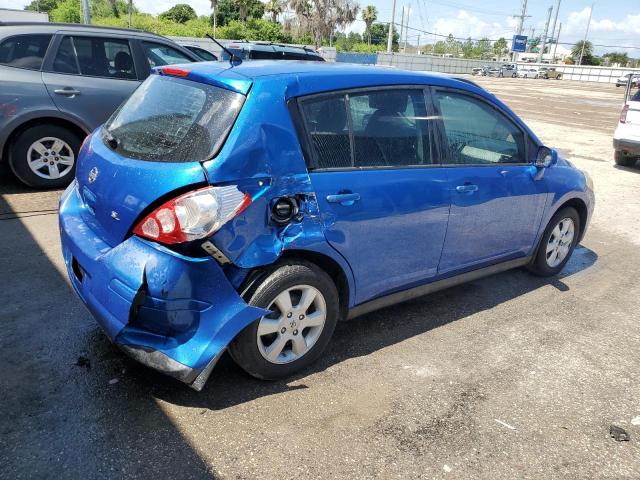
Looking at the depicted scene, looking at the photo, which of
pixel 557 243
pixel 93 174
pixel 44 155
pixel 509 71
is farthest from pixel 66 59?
pixel 509 71

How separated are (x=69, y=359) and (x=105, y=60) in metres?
4.78

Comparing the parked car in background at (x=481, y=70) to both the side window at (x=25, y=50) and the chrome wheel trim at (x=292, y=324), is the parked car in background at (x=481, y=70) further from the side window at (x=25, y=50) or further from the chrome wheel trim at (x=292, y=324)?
the chrome wheel trim at (x=292, y=324)

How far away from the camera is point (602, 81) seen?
69.2m

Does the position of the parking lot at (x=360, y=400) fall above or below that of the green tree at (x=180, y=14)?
below

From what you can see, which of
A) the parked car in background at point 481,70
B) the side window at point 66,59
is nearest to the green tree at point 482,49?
the parked car in background at point 481,70

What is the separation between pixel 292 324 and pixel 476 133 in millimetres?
2044

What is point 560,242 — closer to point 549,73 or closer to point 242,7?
point 242,7

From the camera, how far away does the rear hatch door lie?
104 inches

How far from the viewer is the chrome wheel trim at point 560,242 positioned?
4.79 m

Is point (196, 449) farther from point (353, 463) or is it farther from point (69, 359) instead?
point (69, 359)

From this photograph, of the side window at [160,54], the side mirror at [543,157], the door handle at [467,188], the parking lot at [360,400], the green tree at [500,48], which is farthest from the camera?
the green tree at [500,48]

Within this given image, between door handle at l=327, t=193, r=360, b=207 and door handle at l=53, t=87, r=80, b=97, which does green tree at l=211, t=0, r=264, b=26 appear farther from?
door handle at l=327, t=193, r=360, b=207

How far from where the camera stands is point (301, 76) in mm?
3008

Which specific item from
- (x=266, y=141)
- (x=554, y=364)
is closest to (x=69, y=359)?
(x=266, y=141)
